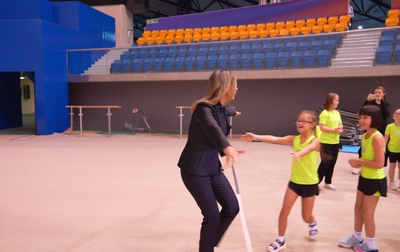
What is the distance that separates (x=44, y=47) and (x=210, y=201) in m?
11.5

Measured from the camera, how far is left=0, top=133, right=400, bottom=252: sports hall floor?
359 centimetres

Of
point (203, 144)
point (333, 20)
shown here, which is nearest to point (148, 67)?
point (333, 20)

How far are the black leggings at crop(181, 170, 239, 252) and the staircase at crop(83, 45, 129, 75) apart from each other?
11.1 meters

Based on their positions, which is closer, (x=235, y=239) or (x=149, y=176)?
(x=235, y=239)

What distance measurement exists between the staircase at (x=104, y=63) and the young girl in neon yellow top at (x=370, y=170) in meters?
11.1

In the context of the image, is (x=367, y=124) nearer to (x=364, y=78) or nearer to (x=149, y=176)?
(x=149, y=176)

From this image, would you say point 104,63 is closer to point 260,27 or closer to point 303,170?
point 260,27

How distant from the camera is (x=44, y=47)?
1206 cm

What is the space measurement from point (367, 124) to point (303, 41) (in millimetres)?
9997

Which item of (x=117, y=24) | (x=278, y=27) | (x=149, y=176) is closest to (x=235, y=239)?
(x=149, y=176)

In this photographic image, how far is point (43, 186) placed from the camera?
572 cm

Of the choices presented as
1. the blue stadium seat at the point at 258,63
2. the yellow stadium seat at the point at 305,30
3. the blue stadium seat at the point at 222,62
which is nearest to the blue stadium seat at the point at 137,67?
the blue stadium seat at the point at 222,62

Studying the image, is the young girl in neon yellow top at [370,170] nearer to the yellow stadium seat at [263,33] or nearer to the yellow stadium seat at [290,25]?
the yellow stadium seat at [263,33]

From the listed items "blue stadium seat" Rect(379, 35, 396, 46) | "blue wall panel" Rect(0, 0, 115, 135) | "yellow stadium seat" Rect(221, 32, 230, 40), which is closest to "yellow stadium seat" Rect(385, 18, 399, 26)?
"blue stadium seat" Rect(379, 35, 396, 46)
